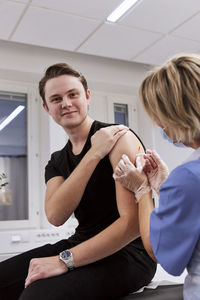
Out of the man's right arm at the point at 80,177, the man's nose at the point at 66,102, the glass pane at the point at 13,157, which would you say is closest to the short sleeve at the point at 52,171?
the man's right arm at the point at 80,177

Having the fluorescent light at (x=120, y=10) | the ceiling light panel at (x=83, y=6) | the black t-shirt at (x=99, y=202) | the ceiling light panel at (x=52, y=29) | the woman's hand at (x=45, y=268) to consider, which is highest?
the fluorescent light at (x=120, y=10)

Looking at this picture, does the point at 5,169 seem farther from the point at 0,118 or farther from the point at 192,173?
the point at 192,173

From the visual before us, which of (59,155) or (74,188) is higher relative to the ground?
(59,155)

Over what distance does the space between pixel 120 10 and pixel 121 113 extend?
1.69 m

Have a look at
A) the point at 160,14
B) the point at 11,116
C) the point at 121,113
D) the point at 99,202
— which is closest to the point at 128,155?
the point at 99,202

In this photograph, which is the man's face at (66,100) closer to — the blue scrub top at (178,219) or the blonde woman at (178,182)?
the blonde woman at (178,182)

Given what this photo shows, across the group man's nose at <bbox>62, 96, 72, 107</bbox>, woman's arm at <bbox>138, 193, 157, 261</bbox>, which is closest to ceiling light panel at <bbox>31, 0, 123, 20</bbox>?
man's nose at <bbox>62, 96, 72, 107</bbox>

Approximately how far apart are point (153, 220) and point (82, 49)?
2974 mm

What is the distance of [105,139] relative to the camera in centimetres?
129

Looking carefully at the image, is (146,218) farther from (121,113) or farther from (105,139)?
(121,113)

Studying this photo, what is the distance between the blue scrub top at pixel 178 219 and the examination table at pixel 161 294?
23 centimetres

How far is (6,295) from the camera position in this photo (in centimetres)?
140

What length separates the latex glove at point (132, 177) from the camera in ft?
3.78

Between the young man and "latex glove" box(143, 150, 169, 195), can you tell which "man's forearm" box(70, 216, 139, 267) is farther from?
"latex glove" box(143, 150, 169, 195)
